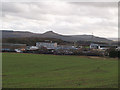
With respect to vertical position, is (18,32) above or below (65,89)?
above

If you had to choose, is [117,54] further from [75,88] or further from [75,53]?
[75,88]

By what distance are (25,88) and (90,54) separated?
1912 inches

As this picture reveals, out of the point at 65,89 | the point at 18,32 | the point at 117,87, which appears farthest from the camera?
the point at 18,32

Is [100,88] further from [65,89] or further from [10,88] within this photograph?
[10,88]

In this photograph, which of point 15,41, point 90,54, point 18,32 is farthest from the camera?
point 18,32

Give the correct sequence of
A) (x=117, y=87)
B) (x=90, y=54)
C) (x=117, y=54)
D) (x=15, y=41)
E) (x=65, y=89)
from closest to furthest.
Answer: (x=65, y=89), (x=117, y=87), (x=117, y=54), (x=90, y=54), (x=15, y=41)

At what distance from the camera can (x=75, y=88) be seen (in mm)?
14133

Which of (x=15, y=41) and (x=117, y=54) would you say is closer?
(x=117, y=54)

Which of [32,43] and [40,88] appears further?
[32,43]

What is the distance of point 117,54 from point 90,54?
9.76 meters

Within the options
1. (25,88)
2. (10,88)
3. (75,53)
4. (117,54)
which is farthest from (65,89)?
(75,53)

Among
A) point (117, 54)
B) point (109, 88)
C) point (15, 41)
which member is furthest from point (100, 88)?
point (15, 41)

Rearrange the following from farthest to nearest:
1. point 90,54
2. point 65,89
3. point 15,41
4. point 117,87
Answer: point 15,41 < point 90,54 < point 117,87 < point 65,89

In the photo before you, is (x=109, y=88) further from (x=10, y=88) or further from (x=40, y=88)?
(x=10, y=88)
